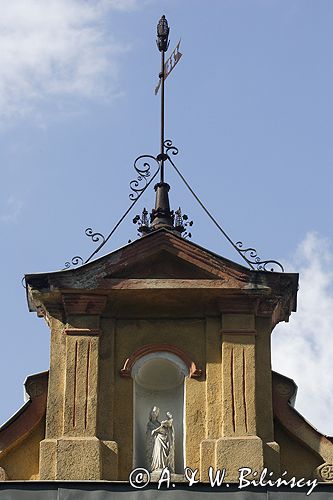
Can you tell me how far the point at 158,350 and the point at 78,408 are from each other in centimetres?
121

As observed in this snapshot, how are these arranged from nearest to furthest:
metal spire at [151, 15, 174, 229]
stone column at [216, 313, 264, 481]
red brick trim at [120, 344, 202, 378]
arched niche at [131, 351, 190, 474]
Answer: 1. stone column at [216, 313, 264, 481]
2. arched niche at [131, 351, 190, 474]
3. red brick trim at [120, 344, 202, 378]
4. metal spire at [151, 15, 174, 229]

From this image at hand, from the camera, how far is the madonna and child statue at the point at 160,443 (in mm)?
20250

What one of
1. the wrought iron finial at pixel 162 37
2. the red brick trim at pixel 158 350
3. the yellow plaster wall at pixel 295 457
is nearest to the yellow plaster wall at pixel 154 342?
the red brick trim at pixel 158 350

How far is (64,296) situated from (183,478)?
262 cm

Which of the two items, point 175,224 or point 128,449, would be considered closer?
point 128,449

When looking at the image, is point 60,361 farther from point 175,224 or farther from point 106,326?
point 175,224

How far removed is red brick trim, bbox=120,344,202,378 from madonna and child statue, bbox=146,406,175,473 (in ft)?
1.82

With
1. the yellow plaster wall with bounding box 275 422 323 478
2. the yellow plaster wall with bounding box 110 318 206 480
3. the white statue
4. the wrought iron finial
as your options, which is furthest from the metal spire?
the yellow plaster wall with bounding box 275 422 323 478

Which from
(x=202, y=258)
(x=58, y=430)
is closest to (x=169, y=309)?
(x=202, y=258)

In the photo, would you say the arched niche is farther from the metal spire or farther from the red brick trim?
the metal spire

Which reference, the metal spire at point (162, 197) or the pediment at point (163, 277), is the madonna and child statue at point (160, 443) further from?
the metal spire at point (162, 197)

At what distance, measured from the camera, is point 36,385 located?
69.2ft

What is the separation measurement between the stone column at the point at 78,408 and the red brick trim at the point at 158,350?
14.0 inches

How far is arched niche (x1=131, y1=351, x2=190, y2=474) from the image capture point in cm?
2069
